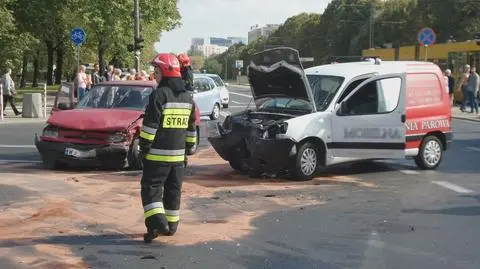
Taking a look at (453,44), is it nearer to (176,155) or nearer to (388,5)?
(176,155)

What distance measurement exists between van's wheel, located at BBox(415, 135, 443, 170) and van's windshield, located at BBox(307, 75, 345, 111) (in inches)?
78.3

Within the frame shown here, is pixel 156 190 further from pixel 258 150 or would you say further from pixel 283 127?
pixel 283 127

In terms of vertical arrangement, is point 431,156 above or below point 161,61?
below

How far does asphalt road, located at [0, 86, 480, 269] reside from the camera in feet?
19.6

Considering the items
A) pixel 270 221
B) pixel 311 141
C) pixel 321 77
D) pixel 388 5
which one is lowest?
pixel 270 221

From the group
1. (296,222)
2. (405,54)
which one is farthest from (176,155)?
(405,54)

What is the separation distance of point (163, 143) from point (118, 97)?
5.99 m

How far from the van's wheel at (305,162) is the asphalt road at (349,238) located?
56 centimetres

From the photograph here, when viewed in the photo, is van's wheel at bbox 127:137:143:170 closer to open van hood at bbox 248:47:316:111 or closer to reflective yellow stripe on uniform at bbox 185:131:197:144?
open van hood at bbox 248:47:316:111

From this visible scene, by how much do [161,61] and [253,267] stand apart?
7.03 feet

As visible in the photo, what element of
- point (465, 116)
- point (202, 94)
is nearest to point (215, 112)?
point (202, 94)

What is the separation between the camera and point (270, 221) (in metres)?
7.71

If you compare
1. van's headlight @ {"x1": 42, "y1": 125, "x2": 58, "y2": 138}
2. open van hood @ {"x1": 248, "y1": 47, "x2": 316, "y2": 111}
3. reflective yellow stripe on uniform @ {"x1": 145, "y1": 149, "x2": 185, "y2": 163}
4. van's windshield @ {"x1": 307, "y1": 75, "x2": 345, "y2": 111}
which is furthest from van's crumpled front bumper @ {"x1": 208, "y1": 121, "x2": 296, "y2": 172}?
reflective yellow stripe on uniform @ {"x1": 145, "y1": 149, "x2": 185, "y2": 163}

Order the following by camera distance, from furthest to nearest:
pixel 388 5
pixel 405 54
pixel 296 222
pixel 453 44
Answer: pixel 388 5 → pixel 405 54 → pixel 453 44 → pixel 296 222
